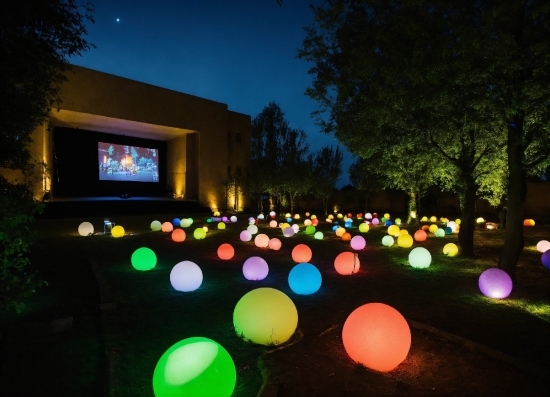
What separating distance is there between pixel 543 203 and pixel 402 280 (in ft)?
85.2

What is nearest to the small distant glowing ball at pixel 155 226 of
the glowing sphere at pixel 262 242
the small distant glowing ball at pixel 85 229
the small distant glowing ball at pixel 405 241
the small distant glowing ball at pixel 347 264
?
the small distant glowing ball at pixel 85 229

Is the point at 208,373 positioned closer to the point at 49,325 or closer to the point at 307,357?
the point at 307,357

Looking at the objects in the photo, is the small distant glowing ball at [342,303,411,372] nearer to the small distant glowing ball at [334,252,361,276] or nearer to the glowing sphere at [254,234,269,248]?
the small distant glowing ball at [334,252,361,276]

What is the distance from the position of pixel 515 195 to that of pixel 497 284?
2269mm

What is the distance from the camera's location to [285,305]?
494 cm

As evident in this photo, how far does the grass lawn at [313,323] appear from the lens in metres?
4.03

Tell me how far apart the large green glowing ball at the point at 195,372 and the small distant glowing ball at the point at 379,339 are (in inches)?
63.0

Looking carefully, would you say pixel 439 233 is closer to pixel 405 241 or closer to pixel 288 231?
pixel 405 241

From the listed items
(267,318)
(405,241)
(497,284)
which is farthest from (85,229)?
(497,284)

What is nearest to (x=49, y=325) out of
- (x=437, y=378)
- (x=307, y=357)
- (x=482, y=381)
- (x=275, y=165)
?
(x=307, y=357)

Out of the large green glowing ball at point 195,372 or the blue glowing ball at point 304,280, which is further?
the blue glowing ball at point 304,280

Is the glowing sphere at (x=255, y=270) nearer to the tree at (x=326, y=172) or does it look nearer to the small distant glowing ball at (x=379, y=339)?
the small distant glowing ball at (x=379, y=339)

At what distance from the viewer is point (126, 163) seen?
31750mm

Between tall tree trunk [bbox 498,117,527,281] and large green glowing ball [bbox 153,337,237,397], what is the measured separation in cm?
759
